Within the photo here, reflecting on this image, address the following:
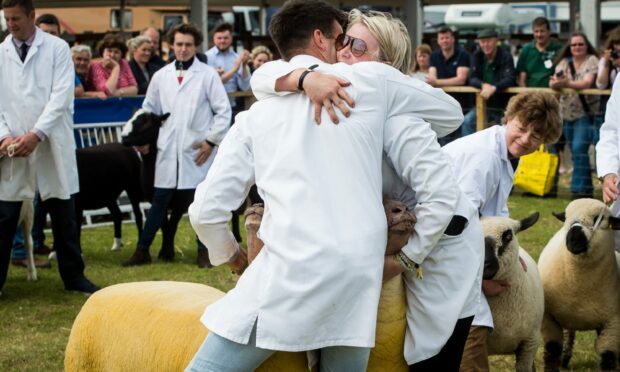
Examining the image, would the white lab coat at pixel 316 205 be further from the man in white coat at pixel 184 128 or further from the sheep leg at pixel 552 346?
the man in white coat at pixel 184 128

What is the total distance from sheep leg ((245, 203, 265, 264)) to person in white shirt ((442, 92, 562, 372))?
1.47m

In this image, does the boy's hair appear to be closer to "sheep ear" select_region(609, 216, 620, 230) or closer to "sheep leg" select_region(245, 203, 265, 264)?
"sheep ear" select_region(609, 216, 620, 230)

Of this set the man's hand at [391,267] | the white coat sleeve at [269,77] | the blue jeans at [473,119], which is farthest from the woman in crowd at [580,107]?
the white coat sleeve at [269,77]

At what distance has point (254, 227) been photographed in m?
3.38

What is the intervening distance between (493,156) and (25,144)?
3699mm

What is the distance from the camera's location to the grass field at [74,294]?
6.20 meters

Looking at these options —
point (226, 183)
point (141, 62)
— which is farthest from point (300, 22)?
point (141, 62)

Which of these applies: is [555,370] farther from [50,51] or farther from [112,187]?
[112,187]

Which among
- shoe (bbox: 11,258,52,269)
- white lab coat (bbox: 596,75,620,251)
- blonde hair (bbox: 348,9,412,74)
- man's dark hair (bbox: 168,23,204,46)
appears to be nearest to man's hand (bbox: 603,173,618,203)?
white lab coat (bbox: 596,75,620,251)

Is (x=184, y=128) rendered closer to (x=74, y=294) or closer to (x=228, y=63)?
A: (x=74, y=294)

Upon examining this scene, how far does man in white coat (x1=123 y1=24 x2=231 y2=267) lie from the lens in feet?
30.1

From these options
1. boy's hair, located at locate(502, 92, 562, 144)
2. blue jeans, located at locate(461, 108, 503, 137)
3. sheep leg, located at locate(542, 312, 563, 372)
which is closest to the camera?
boy's hair, located at locate(502, 92, 562, 144)

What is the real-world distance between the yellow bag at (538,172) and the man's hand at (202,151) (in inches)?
204

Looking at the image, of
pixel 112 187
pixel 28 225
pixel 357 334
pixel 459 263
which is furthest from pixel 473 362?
pixel 112 187
